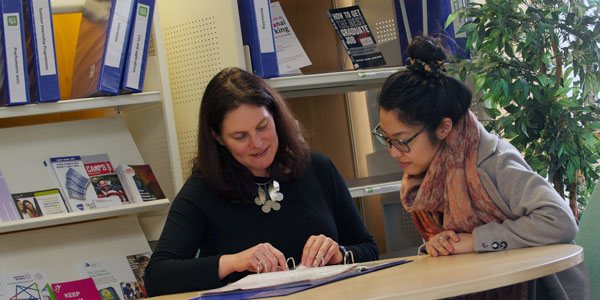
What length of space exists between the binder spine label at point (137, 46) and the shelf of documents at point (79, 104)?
6 cm

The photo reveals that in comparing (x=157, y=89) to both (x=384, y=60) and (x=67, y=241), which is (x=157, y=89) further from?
(x=384, y=60)

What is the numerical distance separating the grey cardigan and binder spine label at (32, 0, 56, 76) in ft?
4.91

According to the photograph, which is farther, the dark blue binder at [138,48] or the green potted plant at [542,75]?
the green potted plant at [542,75]

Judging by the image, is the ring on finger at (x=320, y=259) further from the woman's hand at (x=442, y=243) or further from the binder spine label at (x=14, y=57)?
the binder spine label at (x=14, y=57)

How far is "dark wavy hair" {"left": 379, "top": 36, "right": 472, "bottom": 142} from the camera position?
2.21 meters

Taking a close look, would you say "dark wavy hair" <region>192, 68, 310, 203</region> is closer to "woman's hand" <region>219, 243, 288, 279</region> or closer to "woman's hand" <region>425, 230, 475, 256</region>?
"woman's hand" <region>219, 243, 288, 279</region>

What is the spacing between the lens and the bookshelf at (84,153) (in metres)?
2.99

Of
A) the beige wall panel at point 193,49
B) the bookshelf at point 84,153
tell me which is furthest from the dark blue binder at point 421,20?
the bookshelf at point 84,153

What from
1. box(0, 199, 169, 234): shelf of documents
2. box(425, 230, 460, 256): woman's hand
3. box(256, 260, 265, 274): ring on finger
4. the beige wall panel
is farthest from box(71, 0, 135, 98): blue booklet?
box(425, 230, 460, 256): woman's hand

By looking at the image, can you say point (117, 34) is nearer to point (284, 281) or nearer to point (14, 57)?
point (14, 57)

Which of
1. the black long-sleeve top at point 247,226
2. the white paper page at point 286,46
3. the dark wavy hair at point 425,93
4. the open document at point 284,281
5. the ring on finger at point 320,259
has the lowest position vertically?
the ring on finger at point 320,259

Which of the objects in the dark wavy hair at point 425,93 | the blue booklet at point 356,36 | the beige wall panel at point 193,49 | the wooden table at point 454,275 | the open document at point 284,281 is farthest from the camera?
the blue booklet at point 356,36

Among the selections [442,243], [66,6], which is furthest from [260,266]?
[66,6]

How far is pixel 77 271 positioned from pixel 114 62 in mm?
720
